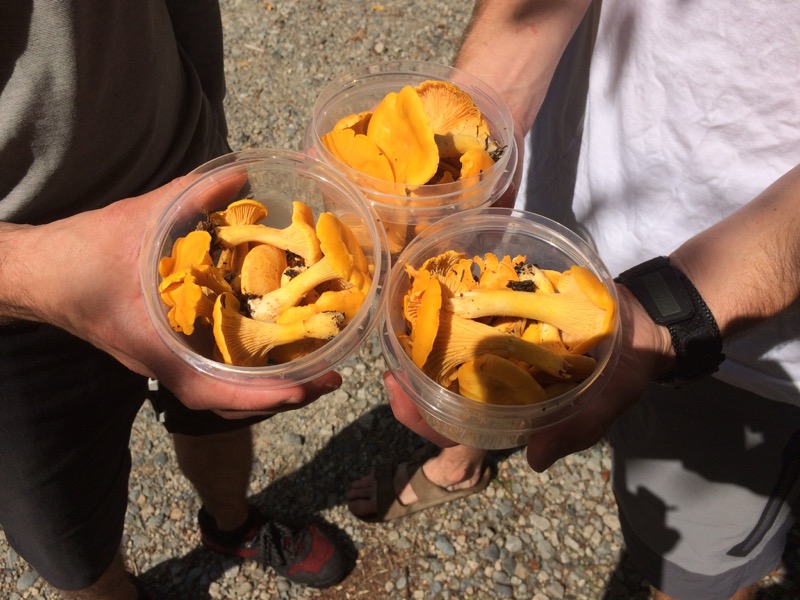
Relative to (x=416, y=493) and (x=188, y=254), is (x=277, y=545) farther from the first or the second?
(x=188, y=254)

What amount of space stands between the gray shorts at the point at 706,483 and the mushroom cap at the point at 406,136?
1240mm

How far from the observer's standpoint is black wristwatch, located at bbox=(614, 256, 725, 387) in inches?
63.0

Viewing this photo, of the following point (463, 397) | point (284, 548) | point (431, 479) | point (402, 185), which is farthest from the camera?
point (431, 479)

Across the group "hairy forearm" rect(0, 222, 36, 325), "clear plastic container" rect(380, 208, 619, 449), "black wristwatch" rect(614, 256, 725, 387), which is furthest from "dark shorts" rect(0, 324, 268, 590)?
"black wristwatch" rect(614, 256, 725, 387)

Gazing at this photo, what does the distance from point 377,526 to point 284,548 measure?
1.64 feet

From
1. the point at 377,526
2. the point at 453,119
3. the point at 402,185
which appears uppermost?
the point at 453,119

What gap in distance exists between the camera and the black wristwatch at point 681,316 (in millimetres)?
1600

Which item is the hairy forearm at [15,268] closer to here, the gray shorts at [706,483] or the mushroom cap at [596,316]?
the mushroom cap at [596,316]

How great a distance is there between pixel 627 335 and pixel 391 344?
2.00 feet

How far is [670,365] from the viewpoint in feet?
5.52

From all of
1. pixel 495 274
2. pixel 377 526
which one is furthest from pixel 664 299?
pixel 377 526

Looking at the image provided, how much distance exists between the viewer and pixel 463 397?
1.48 meters

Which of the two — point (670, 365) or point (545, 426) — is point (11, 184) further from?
point (670, 365)

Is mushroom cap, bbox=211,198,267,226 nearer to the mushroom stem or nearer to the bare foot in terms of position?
the mushroom stem
